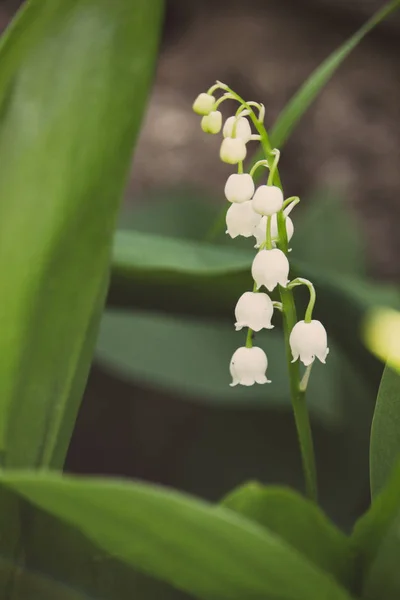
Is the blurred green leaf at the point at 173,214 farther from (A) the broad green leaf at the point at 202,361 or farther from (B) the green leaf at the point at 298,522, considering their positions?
(B) the green leaf at the point at 298,522

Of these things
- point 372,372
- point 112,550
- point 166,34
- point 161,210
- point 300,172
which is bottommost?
point 112,550

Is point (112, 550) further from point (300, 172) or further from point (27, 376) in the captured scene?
point (300, 172)

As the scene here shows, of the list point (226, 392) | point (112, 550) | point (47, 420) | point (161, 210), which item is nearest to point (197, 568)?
point (112, 550)

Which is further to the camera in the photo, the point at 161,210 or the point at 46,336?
the point at 161,210

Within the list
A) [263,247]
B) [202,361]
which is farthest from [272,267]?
[202,361]

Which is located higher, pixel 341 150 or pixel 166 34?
pixel 166 34

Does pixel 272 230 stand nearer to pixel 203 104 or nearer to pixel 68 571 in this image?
pixel 203 104
